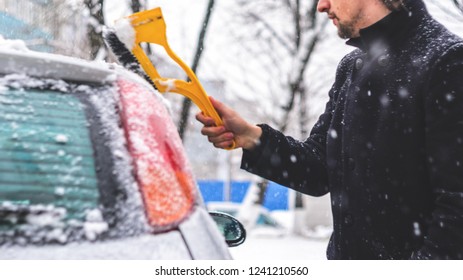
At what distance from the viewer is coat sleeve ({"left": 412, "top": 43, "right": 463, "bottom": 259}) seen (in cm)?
180

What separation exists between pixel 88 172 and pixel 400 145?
1.14 m

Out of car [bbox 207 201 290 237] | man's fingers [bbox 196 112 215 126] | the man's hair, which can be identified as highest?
the man's hair

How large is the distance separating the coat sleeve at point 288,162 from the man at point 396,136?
127 millimetres

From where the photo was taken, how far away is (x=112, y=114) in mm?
1479

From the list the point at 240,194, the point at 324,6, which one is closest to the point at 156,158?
the point at 324,6

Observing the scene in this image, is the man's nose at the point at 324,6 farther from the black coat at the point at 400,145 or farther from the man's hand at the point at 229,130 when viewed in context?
the man's hand at the point at 229,130

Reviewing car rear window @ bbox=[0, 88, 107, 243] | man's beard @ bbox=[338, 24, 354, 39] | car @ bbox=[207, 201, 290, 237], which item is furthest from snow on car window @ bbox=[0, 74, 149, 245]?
car @ bbox=[207, 201, 290, 237]

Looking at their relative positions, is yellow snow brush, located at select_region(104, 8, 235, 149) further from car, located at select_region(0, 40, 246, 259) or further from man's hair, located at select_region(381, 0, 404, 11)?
man's hair, located at select_region(381, 0, 404, 11)

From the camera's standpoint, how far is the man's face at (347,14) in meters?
2.29

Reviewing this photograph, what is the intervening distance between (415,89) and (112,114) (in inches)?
42.6

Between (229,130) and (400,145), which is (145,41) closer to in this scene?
(229,130)

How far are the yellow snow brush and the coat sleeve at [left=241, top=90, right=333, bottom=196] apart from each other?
0.33m

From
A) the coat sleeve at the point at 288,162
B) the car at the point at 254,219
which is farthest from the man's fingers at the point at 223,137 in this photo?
the car at the point at 254,219

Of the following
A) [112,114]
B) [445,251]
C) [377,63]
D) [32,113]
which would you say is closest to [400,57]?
[377,63]
